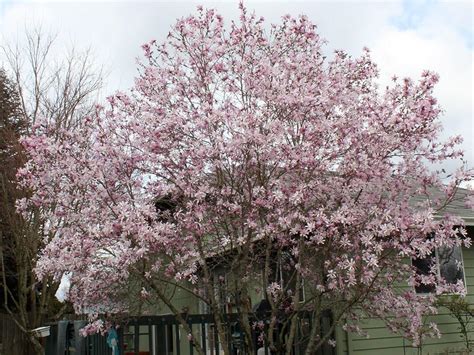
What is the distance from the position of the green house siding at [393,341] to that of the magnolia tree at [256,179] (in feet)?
2.12

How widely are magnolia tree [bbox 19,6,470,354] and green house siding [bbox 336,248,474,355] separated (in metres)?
0.65

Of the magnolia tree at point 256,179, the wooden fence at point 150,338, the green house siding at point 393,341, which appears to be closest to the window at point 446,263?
the green house siding at point 393,341

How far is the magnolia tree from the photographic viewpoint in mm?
6582

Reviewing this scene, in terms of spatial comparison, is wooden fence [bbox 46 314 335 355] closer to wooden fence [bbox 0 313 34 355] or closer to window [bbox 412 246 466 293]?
window [bbox 412 246 466 293]

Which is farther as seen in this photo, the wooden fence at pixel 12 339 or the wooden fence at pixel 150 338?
the wooden fence at pixel 12 339

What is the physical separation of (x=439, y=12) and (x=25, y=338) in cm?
1387

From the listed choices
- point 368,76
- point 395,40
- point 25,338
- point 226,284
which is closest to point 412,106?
point 368,76

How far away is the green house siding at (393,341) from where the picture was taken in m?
8.46

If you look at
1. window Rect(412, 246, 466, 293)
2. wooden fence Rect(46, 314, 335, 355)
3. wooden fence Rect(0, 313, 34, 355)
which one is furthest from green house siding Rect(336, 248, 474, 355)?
wooden fence Rect(0, 313, 34, 355)

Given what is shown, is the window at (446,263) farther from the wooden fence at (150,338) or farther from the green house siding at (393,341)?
the wooden fence at (150,338)

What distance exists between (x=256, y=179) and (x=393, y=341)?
3899 millimetres

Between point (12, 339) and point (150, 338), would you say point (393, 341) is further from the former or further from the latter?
point (12, 339)

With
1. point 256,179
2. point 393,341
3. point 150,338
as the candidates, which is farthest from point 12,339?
point 256,179

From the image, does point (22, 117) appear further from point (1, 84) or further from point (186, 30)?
point (186, 30)
